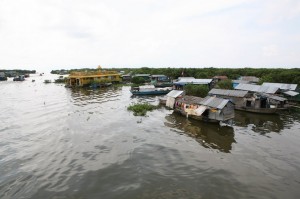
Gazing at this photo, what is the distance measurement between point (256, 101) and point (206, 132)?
44.1ft

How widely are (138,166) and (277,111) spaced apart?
88.7 ft

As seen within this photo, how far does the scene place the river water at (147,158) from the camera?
1366 centimetres

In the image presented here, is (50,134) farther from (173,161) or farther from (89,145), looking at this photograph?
(173,161)

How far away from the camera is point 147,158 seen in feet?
58.2

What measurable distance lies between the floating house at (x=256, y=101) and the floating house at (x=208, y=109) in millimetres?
7734

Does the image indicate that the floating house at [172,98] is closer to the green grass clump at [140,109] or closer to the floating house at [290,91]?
the green grass clump at [140,109]

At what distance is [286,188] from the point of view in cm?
1385

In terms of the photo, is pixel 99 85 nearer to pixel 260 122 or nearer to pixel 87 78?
pixel 87 78

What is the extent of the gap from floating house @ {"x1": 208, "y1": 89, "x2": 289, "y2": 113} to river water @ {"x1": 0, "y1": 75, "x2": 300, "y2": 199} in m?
2.79

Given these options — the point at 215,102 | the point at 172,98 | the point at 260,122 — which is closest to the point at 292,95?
the point at 260,122

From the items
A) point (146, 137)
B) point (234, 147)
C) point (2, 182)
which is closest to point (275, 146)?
point (234, 147)

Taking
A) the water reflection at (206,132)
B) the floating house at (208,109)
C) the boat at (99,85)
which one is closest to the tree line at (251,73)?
the boat at (99,85)

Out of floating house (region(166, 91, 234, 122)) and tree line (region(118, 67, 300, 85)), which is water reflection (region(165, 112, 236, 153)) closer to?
floating house (region(166, 91, 234, 122))

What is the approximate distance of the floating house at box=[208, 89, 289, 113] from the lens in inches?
1288
